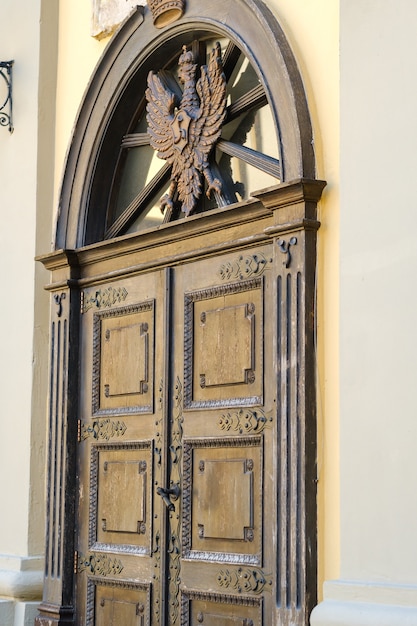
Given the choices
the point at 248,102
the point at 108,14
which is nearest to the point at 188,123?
the point at 248,102

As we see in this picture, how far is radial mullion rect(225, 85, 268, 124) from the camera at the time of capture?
19.1ft

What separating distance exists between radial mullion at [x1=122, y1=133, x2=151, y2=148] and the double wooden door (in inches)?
29.8

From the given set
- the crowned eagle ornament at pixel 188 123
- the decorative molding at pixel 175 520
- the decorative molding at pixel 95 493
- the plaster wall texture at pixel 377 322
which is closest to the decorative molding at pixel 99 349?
the decorative molding at pixel 95 493

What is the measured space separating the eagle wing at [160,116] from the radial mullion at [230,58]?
1.35 feet

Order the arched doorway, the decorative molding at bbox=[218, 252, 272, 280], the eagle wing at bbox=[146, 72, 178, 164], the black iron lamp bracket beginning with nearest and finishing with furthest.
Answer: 1. the arched doorway
2. the decorative molding at bbox=[218, 252, 272, 280]
3. the eagle wing at bbox=[146, 72, 178, 164]
4. the black iron lamp bracket

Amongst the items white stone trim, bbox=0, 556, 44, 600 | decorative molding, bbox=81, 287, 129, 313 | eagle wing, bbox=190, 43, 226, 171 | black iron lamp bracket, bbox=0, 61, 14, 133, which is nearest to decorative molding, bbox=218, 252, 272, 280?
eagle wing, bbox=190, 43, 226, 171

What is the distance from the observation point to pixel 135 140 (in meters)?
6.85

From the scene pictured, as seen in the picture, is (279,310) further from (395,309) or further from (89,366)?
(89,366)

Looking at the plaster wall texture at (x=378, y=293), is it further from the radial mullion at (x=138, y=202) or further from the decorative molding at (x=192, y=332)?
the radial mullion at (x=138, y=202)

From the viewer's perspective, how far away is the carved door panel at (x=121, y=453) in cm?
627

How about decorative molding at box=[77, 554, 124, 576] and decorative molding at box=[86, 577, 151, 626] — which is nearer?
decorative molding at box=[86, 577, 151, 626]

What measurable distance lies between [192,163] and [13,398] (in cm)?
200

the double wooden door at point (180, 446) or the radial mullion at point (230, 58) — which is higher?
the radial mullion at point (230, 58)

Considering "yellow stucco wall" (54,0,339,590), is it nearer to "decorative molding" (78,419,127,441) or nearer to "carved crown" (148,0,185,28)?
"carved crown" (148,0,185,28)
